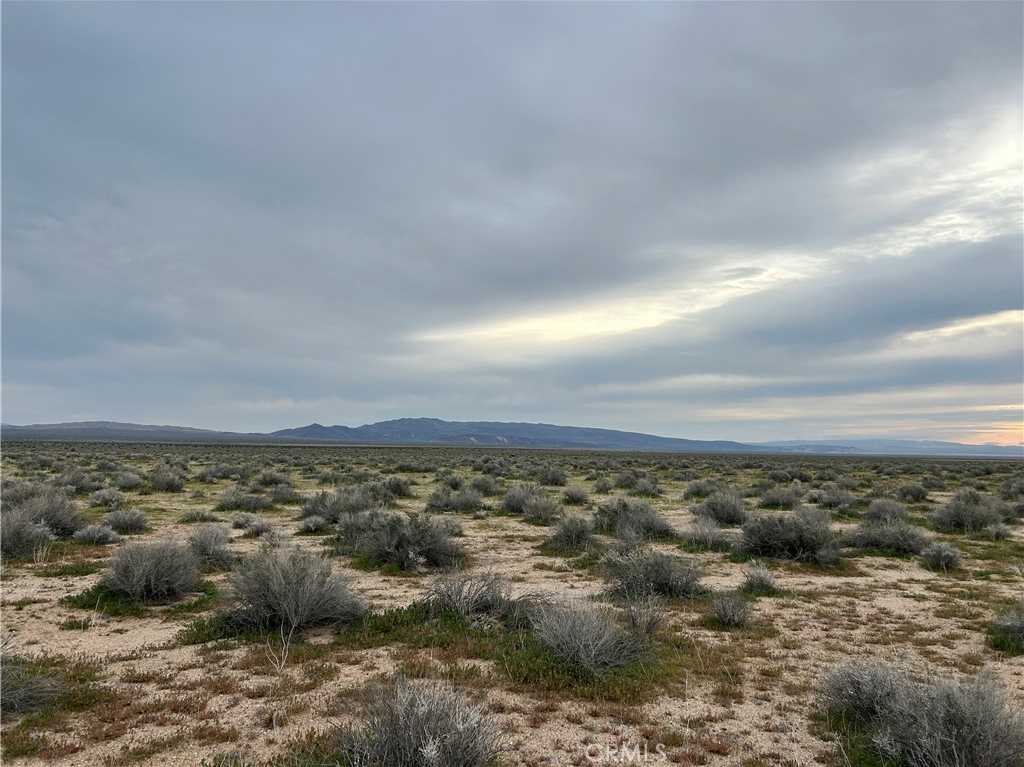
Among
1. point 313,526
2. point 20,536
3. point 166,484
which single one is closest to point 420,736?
point 20,536

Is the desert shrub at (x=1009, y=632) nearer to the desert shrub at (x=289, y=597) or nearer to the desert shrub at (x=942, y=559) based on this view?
the desert shrub at (x=942, y=559)

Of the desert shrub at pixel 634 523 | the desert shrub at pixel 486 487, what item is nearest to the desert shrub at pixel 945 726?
the desert shrub at pixel 634 523

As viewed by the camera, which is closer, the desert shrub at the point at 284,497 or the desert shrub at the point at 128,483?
the desert shrub at the point at 284,497

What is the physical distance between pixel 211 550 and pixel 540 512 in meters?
9.11

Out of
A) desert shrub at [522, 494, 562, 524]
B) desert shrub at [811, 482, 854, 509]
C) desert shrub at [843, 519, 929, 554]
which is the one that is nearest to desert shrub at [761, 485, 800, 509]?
desert shrub at [811, 482, 854, 509]

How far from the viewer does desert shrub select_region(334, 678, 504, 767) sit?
157 inches

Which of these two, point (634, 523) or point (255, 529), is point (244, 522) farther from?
point (634, 523)

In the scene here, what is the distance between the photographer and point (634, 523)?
15695 mm

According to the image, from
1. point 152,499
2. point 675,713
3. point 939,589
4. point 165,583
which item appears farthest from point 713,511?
point 152,499

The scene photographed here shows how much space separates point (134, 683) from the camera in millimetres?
6098

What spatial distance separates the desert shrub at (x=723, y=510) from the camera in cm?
1803

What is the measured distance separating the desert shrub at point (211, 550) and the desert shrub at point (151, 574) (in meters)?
1.65

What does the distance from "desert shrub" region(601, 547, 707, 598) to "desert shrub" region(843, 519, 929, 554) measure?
21.4ft

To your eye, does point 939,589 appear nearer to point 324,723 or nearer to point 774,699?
point 774,699
